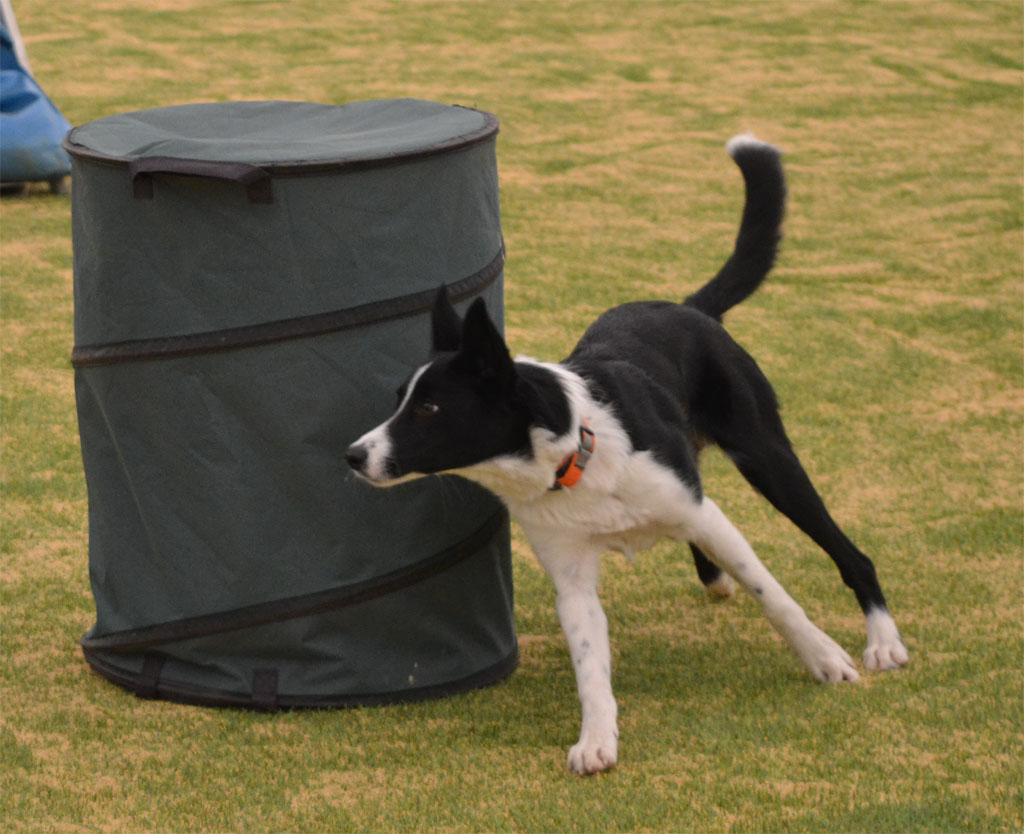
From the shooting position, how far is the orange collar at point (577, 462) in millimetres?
3088

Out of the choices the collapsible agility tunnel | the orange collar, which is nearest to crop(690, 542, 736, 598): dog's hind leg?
the collapsible agility tunnel

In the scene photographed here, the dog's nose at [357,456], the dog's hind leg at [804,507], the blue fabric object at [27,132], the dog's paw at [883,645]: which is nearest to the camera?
the dog's nose at [357,456]

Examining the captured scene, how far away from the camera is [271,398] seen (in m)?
3.12

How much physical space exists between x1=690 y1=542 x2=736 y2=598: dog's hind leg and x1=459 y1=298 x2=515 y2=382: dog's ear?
1.36 metres

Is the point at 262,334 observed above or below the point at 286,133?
below

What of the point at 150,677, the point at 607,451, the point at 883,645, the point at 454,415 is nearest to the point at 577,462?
the point at 607,451

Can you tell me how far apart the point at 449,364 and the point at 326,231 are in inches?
16.5

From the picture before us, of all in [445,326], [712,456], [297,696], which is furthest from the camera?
[712,456]

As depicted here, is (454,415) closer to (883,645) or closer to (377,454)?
(377,454)

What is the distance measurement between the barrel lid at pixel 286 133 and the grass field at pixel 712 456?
4.28 ft

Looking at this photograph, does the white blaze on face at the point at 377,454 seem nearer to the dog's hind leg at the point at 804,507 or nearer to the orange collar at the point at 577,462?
the orange collar at the point at 577,462

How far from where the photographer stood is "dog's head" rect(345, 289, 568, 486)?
9.61ft

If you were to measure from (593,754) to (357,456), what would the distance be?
82 centimetres

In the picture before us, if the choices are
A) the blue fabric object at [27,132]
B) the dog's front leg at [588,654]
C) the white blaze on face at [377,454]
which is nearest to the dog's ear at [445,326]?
the white blaze on face at [377,454]
